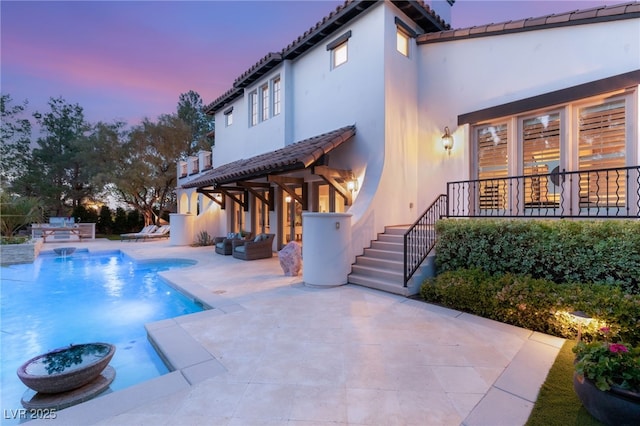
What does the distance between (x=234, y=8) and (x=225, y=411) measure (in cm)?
1678

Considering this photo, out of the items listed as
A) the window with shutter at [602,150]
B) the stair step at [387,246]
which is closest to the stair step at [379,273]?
the stair step at [387,246]

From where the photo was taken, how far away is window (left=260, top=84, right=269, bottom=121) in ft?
47.9

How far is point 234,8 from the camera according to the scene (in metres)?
14.3

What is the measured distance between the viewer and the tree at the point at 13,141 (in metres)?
27.7

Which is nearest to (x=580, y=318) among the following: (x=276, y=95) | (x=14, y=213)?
(x=276, y=95)

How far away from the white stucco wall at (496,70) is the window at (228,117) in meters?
12.0

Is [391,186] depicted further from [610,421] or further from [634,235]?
[610,421]

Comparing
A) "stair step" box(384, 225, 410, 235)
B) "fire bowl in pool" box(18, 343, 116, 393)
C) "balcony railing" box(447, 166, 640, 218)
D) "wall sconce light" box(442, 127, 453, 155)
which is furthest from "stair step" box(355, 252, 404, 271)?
"fire bowl in pool" box(18, 343, 116, 393)

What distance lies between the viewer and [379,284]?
742 cm

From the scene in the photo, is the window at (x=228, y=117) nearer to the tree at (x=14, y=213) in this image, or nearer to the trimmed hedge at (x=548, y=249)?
the tree at (x=14, y=213)

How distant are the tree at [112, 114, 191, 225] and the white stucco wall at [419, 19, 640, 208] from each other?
22.0m

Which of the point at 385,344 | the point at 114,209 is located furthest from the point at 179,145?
the point at 385,344

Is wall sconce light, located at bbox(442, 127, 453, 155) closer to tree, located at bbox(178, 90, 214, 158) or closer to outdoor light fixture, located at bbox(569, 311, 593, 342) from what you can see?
outdoor light fixture, located at bbox(569, 311, 593, 342)

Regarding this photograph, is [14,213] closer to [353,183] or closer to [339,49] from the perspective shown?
[353,183]
